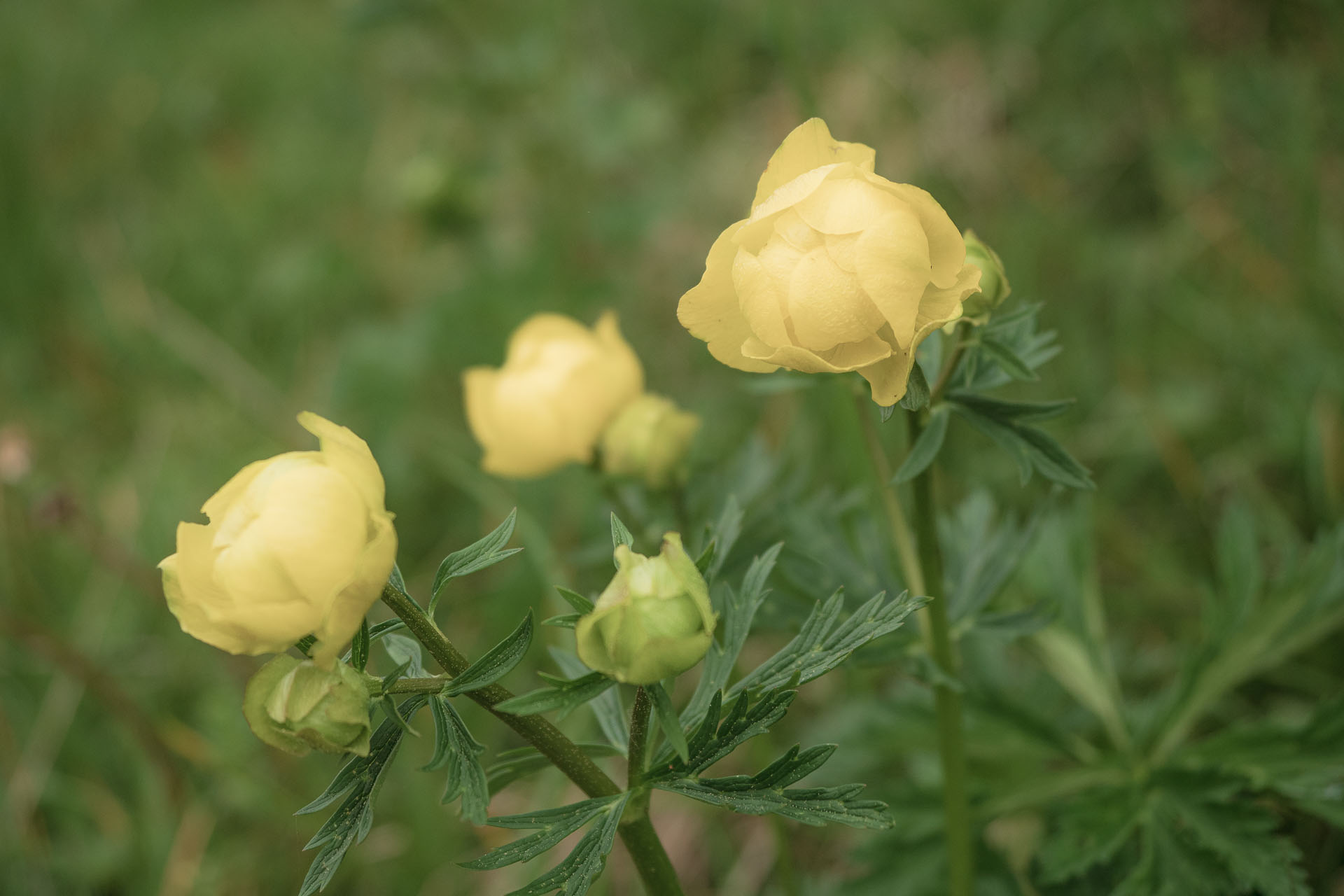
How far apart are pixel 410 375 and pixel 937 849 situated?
5.23ft

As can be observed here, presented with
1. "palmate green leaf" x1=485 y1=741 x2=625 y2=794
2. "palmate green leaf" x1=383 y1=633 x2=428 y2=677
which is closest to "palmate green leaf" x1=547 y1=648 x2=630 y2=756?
"palmate green leaf" x1=485 y1=741 x2=625 y2=794

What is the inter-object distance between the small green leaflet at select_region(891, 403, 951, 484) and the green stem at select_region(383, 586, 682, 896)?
13.0 inches

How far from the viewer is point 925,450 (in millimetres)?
846

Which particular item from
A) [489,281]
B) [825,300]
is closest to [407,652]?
[825,300]

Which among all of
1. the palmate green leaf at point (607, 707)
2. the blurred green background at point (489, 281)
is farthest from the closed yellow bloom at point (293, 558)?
the blurred green background at point (489, 281)

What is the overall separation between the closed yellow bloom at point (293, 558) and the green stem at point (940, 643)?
1.56ft

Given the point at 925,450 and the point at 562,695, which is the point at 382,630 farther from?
the point at 925,450

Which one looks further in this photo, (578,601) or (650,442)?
(650,442)

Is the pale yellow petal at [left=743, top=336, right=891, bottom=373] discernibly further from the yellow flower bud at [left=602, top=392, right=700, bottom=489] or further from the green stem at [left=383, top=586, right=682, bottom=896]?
the yellow flower bud at [left=602, top=392, right=700, bottom=489]

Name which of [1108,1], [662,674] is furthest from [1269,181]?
[662,674]

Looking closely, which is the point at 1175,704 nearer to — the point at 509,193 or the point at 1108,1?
the point at 1108,1

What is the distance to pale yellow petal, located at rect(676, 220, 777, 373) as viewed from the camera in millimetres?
772

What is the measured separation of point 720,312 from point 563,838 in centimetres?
41

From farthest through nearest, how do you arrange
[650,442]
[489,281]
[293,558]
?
[489,281] → [650,442] → [293,558]
